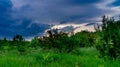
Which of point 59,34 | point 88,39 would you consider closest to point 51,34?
point 59,34

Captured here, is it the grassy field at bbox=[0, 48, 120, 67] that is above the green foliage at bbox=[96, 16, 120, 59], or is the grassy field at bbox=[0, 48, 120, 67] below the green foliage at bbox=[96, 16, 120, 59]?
below

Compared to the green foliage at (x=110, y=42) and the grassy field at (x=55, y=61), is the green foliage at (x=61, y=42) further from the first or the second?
the grassy field at (x=55, y=61)

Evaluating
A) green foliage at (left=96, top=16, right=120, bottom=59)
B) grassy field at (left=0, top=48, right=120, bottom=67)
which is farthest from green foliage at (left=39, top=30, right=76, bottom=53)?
grassy field at (left=0, top=48, right=120, bottom=67)

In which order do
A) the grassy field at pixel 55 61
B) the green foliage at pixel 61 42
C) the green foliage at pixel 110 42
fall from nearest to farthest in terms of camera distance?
1. the grassy field at pixel 55 61
2. the green foliage at pixel 110 42
3. the green foliage at pixel 61 42

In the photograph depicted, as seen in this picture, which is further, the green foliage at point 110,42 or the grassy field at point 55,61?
the green foliage at point 110,42

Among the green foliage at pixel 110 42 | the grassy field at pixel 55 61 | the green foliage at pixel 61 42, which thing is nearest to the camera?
the grassy field at pixel 55 61

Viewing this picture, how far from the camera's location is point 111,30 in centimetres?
1661

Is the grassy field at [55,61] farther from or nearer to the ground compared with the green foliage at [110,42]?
nearer to the ground

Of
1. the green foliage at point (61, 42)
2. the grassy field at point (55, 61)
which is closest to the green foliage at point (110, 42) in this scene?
the grassy field at point (55, 61)

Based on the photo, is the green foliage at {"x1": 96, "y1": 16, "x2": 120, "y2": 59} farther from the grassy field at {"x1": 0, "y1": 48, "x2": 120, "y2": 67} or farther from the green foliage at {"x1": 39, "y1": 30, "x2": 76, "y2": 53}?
the green foliage at {"x1": 39, "y1": 30, "x2": 76, "y2": 53}

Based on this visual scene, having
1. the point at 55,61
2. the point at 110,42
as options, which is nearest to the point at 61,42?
the point at 110,42

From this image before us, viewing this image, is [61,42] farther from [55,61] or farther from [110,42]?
[55,61]

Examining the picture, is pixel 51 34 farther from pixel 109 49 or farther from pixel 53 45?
pixel 109 49

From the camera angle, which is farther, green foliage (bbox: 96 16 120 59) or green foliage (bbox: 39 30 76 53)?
green foliage (bbox: 39 30 76 53)
